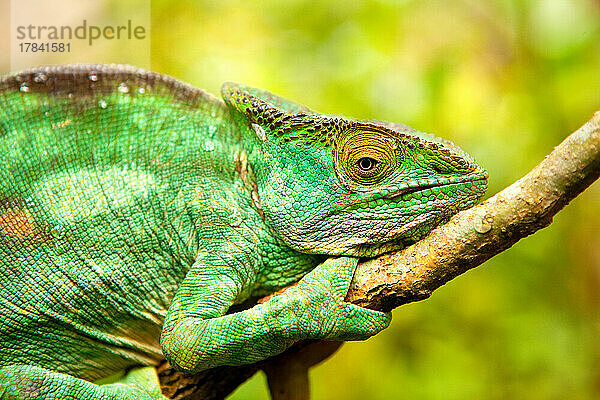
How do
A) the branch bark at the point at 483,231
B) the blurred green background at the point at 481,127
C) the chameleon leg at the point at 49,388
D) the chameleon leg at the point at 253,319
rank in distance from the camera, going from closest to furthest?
1. the branch bark at the point at 483,231
2. the chameleon leg at the point at 253,319
3. the chameleon leg at the point at 49,388
4. the blurred green background at the point at 481,127

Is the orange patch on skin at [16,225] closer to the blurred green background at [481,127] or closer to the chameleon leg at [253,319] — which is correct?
the chameleon leg at [253,319]

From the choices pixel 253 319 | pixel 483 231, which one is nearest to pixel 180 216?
pixel 253 319

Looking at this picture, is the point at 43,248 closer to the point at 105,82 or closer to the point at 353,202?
the point at 105,82

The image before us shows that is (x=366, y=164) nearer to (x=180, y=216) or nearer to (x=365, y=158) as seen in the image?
(x=365, y=158)

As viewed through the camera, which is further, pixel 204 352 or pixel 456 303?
pixel 456 303

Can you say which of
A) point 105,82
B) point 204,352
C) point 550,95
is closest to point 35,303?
point 204,352

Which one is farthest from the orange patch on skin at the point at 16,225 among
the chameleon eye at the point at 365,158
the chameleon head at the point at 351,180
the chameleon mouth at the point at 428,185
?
the chameleon mouth at the point at 428,185

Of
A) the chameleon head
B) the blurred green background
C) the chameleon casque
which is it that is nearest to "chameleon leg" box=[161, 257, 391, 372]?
the chameleon casque

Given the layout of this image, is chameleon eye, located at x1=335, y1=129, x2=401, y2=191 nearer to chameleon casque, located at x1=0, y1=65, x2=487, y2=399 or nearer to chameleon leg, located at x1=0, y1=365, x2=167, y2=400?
chameleon casque, located at x1=0, y1=65, x2=487, y2=399
